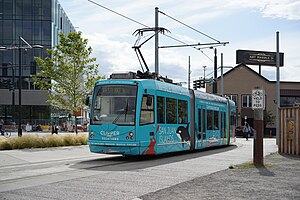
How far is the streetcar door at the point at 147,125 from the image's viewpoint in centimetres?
1688

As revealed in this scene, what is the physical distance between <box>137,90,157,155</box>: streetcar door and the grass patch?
8255mm

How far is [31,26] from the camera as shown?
6831cm

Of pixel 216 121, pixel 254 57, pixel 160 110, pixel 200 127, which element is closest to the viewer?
pixel 160 110

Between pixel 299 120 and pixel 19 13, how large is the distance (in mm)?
54295

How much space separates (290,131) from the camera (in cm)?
2278

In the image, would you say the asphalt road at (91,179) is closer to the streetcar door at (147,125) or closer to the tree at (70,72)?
the streetcar door at (147,125)

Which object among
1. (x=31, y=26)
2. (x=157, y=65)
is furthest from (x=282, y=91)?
(x=157, y=65)

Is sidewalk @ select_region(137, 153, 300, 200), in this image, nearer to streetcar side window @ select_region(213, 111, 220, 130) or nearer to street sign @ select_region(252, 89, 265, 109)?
street sign @ select_region(252, 89, 265, 109)

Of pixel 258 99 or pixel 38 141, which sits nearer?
pixel 258 99

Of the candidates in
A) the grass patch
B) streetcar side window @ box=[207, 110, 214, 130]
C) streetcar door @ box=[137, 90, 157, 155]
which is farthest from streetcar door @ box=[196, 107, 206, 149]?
the grass patch

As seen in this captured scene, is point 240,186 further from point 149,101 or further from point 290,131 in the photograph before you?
point 290,131

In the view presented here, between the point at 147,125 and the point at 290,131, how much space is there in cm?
875

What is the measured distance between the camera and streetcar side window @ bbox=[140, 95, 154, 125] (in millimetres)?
17008

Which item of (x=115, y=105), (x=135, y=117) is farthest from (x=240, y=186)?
(x=115, y=105)
